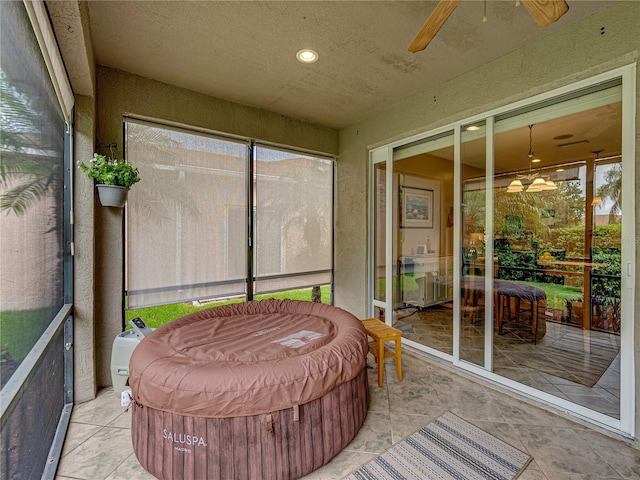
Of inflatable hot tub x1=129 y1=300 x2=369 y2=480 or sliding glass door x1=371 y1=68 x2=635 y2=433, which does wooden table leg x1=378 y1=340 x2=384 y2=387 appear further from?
sliding glass door x1=371 y1=68 x2=635 y2=433

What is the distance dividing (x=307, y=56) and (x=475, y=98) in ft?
5.32

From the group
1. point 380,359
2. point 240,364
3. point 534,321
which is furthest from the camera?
point 534,321

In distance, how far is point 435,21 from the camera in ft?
4.77

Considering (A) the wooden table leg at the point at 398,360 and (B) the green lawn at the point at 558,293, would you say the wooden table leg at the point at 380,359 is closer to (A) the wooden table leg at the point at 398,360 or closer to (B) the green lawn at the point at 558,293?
(A) the wooden table leg at the point at 398,360

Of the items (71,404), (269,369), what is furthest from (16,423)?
(71,404)

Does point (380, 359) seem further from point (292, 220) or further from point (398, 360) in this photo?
point (292, 220)

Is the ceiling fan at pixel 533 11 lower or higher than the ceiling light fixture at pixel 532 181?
higher

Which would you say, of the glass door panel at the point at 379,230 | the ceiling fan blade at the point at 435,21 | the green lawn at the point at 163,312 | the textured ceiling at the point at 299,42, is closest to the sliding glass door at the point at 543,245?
the glass door panel at the point at 379,230

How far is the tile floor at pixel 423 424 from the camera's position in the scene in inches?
66.6

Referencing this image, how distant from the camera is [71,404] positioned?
2.32 m

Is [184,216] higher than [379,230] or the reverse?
higher

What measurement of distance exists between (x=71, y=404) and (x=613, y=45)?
15.8ft

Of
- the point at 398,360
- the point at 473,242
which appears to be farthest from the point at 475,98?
the point at 398,360

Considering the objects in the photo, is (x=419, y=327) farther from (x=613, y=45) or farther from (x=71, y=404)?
(x=71, y=404)
